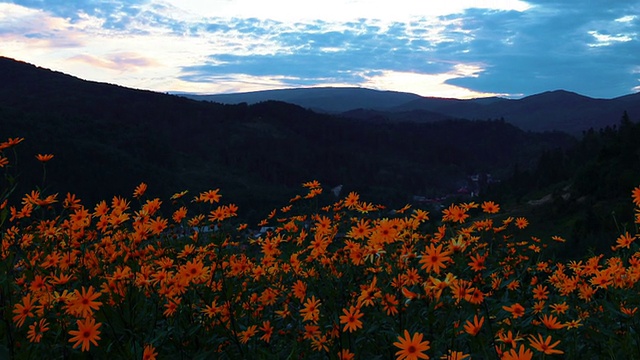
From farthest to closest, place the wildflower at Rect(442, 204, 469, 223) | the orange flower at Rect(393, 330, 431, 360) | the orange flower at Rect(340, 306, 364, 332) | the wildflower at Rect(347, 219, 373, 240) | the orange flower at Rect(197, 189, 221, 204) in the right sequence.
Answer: the orange flower at Rect(197, 189, 221, 204), the wildflower at Rect(347, 219, 373, 240), the wildflower at Rect(442, 204, 469, 223), the orange flower at Rect(340, 306, 364, 332), the orange flower at Rect(393, 330, 431, 360)

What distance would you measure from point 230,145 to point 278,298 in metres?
96.7

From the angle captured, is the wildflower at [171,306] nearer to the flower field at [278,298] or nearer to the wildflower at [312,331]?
the flower field at [278,298]

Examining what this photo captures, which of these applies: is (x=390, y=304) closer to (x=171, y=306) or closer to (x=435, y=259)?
(x=435, y=259)

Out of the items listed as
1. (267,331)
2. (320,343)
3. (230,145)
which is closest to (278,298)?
(267,331)

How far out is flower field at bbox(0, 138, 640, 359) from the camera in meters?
2.86

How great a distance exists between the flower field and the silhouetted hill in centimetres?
4698

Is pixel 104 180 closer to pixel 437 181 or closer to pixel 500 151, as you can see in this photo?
pixel 437 181

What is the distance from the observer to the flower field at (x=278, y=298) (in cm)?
286

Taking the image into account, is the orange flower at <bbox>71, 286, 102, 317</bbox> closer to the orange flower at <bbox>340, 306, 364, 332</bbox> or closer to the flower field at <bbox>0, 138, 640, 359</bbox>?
the flower field at <bbox>0, 138, 640, 359</bbox>

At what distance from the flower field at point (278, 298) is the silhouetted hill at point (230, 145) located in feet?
154

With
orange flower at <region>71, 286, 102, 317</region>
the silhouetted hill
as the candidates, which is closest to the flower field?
orange flower at <region>71, 286, 102, 317</region>

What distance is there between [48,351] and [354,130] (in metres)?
122

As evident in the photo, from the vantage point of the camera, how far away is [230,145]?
9938cm

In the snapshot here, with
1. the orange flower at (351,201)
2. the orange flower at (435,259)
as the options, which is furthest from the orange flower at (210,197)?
the orange flower at (435,259)
